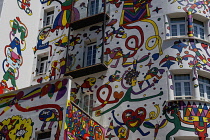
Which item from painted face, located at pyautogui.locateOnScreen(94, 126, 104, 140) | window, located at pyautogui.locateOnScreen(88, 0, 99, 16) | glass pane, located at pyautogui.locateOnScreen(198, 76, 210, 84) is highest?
window, located at pyautogui.locateOnScreen(88, 0, 99, 16)

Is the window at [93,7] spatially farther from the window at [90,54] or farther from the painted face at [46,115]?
the painted face at [46,115]

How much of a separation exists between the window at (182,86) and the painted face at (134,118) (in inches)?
77.3

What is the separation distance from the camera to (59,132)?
17.6m

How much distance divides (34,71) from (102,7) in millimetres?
5854

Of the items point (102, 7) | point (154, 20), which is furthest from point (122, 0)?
point (154, 20)

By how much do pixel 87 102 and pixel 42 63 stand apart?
5249 mm

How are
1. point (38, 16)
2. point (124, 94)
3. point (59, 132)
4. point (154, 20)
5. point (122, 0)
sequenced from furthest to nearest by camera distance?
point (38, 16) → point (122, 0) → point (154, 20) → point (124, 94) → point (59, 132)

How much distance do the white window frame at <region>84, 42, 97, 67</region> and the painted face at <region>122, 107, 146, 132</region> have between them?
4.33 meters

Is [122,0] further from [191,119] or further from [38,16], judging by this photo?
[191,119]

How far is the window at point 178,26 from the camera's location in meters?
22.4

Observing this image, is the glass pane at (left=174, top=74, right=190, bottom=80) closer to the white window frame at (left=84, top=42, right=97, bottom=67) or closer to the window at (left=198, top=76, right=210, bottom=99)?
the window at (left=198, top=76, right=210, bottom=99)

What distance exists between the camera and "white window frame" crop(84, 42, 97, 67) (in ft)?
78.3

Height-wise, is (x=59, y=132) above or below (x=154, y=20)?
below

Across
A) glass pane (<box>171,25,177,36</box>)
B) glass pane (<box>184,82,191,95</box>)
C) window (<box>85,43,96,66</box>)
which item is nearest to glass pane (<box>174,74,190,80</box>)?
glass pane (<box>184,82,191,95</box>)
